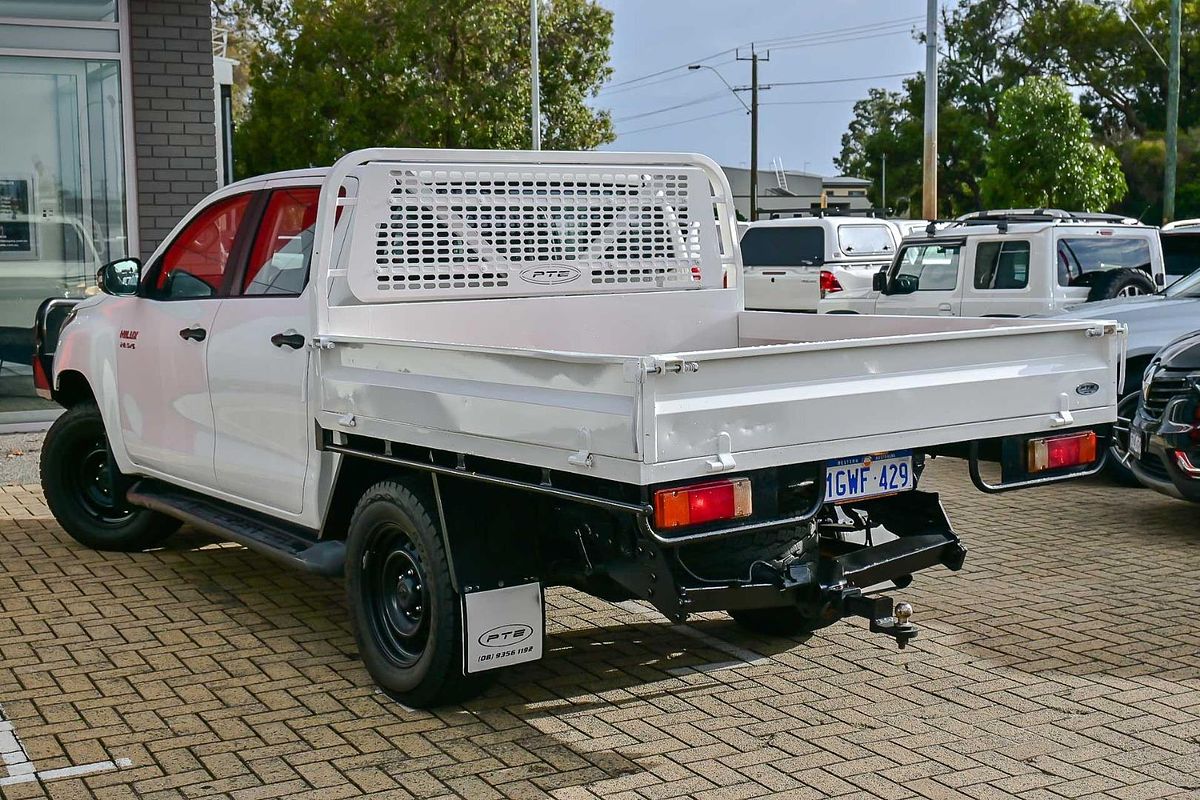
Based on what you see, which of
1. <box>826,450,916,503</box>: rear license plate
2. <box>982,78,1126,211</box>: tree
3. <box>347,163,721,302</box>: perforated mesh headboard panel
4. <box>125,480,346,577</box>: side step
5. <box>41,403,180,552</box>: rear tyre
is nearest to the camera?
<box>826,450,916,503</box>: rear license plate

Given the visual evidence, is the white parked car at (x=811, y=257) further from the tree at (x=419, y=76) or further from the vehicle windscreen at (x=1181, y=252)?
the tree at (x=419, y=76)

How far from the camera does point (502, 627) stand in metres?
5.25

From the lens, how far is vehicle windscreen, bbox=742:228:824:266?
21031mm

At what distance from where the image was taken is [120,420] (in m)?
7.73

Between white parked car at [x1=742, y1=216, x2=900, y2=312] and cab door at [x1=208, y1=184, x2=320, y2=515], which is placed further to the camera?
white parked car at [x1=742, y1=216, x2=900, y2=312]

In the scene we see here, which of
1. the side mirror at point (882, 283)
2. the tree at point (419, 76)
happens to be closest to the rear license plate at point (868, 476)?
the side mirror at point (882, 283)

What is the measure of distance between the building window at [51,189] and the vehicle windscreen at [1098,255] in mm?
8348

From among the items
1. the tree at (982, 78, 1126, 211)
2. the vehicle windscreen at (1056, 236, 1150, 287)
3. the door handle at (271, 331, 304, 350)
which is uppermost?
the tree at (982, 78, 1126, 211)

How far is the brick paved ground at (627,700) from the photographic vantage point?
4.77 m

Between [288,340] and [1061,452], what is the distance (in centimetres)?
310

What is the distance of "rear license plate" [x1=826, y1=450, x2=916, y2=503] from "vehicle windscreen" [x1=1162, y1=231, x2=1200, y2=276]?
1067 centimetres

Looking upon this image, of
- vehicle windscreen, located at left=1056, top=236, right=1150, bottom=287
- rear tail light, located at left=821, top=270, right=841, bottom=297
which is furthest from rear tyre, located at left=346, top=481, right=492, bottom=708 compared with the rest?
rear tail light, located at left=821, top=270, right=841, bottom=297

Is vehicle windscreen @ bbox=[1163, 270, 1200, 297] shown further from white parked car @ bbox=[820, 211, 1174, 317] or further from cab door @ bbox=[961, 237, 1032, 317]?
cab door @ bbox=[961, 237, 1032, 317]

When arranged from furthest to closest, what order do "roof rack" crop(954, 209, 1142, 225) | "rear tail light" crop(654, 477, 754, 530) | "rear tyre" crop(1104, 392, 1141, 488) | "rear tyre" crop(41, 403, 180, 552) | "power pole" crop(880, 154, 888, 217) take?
"power pole" crop(880, 154, 888, 217), "roof rack" crop(954, 209, 1142, 225), "rear tyre" crop(1104, 392, 1141, 488), "rear tyre" crop(41, 403, 180, 552), "rear tail light" crop(654, 477, 754, 530)
